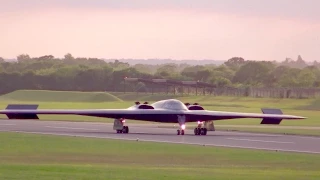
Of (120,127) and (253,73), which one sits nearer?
(120,127)

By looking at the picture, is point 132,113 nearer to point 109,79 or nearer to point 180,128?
point 180,128

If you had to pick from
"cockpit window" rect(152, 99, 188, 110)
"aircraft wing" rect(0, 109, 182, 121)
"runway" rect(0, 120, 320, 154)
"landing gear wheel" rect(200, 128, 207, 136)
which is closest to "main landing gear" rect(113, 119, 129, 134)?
"runway" rect(0, 120, 320, 154)

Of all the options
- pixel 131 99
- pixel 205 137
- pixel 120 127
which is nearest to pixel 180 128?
pixel 205 137

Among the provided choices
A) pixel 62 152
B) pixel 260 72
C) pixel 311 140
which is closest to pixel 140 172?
pixel 62 152

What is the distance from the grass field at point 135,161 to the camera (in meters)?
25.2

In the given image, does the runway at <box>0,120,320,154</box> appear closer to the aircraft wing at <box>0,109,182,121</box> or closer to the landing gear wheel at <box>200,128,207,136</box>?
the landing gear wheel at <box>200,128,207,136</box>

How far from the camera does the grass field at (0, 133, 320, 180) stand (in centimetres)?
2523

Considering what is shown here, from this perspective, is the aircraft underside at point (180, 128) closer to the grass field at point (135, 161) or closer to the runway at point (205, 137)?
the runway at point (205, 137)

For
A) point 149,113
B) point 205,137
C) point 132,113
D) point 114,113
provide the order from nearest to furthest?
1. point 205,137
2. point 114,113
3. point 132,113
4. point 149,113

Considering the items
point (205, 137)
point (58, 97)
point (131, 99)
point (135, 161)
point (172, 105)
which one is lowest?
point (131, 99)

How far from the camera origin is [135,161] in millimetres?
31719

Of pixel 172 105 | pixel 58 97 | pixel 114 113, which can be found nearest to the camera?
pixel 114 113

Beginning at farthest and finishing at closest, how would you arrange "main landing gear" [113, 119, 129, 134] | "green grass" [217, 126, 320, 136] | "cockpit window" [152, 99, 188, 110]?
"green grass" [217, 126, 320, 136] < "cockpit window" [152, 99, 188, 110] < "main landing gear" [113, 119, 129, 134]

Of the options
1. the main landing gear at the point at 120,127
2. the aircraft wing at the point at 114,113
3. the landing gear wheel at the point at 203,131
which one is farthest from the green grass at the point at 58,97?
the landing gear wheel at the point at 203,131
